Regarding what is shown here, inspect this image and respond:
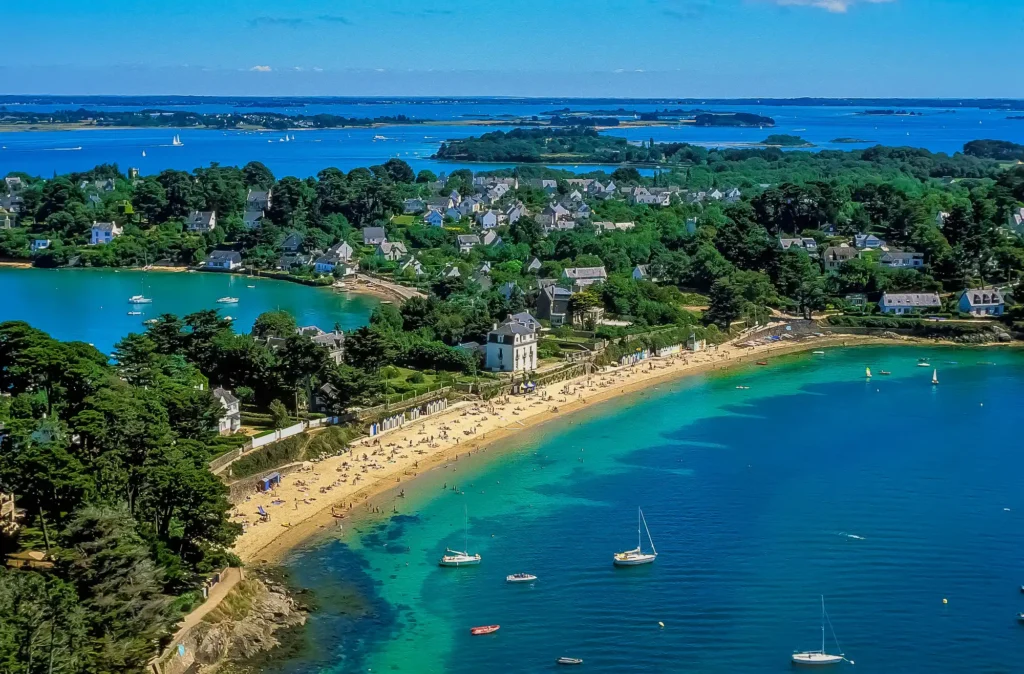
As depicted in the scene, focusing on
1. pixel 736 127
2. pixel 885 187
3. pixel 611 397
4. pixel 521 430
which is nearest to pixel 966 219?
pixel 885 187

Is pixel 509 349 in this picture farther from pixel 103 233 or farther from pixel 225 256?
pixel 103 233

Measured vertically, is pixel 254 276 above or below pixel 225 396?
below

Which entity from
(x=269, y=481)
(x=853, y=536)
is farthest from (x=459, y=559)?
(x=853, y=536)

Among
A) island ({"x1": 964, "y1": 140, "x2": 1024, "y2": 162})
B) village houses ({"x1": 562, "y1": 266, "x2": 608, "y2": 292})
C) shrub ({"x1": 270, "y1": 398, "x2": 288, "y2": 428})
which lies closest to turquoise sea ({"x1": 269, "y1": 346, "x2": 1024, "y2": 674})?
shrub ({"x1": 270, "y1": 398, "x2": 288, "y2": 428})

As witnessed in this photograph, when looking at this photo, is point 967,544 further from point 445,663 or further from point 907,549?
point 445,663

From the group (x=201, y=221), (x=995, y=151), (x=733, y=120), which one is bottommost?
(x=201, y=221)

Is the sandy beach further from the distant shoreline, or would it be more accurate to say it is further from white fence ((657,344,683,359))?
the distant shoreline

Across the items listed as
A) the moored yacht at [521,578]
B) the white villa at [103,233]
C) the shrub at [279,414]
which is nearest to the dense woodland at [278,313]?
the shrub at [279,414]
